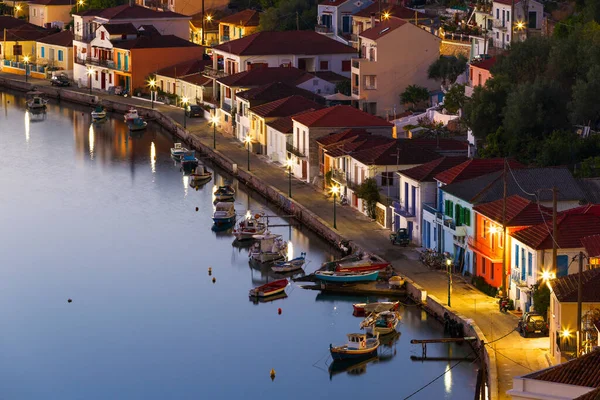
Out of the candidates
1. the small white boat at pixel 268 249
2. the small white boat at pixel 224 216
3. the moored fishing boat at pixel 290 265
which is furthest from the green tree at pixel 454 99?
the moored fishing boat at pixel 290 265

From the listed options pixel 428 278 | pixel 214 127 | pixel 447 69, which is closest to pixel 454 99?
pixel 447 69

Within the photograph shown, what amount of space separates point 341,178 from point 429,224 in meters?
10.2

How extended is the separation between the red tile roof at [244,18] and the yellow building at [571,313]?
70154 mm

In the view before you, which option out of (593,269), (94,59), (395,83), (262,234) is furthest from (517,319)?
(94,59)

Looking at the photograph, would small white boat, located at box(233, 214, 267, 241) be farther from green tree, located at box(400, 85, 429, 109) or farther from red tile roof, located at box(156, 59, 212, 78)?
red tile roof, located at box(156, 59, 212, 78)

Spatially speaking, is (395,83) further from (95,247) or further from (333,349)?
(333,349)

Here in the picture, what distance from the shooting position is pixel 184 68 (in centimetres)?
9894

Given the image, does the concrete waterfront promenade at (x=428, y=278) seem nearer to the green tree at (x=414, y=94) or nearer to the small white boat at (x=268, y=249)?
the small white boat at (x=268, y=249)

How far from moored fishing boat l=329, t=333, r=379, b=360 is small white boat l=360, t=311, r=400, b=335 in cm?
113

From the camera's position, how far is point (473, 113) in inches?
2630

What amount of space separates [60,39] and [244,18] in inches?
516

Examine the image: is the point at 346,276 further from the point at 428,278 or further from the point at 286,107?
the point at 286,107

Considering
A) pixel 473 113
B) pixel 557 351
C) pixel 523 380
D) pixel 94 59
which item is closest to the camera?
pixel 523 380

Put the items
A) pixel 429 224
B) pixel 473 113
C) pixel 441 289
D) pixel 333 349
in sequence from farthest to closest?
pixel 473 113
pixel 429 224
pixel 441 289
pixel 333 349
